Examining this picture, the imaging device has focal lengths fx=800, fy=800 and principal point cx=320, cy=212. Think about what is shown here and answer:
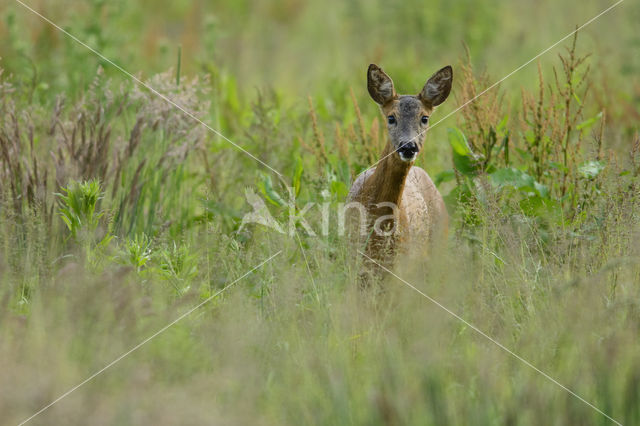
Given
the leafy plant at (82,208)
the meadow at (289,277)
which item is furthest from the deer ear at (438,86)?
the leafy plant at (82,208)

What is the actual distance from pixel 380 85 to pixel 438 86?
348 millimetres

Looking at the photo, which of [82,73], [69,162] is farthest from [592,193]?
[82,73]

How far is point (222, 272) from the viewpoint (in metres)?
4.58

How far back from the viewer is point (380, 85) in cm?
467

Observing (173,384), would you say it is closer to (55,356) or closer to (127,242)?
(55,356)

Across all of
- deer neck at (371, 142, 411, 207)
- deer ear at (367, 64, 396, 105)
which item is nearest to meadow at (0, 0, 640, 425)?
deer neck at (371, 142, 411, 207)

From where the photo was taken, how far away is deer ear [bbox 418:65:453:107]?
15.3 feet

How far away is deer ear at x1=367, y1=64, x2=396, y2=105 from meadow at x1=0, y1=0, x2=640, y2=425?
67cm

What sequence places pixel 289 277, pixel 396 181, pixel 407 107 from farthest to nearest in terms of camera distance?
pixel 407 107 → pixel 396 181 → pixel 289 277

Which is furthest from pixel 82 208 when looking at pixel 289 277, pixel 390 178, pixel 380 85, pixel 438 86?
pixel 438 86

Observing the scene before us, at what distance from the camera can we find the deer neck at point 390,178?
14.4 ft

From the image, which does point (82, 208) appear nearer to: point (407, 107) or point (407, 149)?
point (407, 149)

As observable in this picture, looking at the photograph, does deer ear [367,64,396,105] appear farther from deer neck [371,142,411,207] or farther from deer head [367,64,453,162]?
deer neck [371,142,411,207]

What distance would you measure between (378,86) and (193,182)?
7.08 feet
